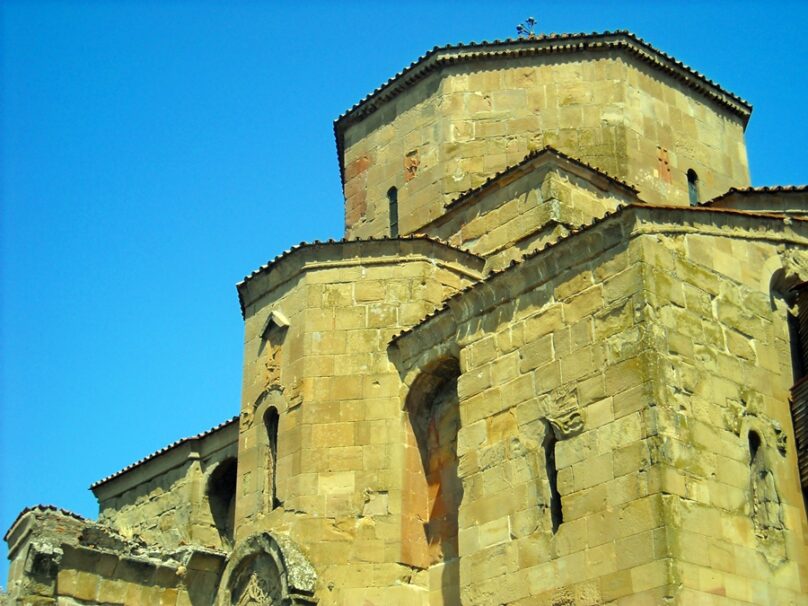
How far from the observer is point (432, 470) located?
1723 centimetres

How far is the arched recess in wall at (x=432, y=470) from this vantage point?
54.7 feet

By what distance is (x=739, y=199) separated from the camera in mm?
18031

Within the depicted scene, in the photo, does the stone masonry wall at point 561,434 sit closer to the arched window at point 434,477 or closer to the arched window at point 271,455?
the arched window at point 434,477

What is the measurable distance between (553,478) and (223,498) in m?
8.91

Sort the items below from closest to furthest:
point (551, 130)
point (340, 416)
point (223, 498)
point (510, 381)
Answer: point (510, 381) < point (340, 416) < point (551, 130) < point (223, 498)

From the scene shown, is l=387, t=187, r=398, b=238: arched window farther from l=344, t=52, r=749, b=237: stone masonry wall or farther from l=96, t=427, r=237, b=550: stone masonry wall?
l=96, t=427, r=237, b=550: stone masonry wall

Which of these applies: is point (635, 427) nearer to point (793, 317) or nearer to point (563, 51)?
point (793, 317)

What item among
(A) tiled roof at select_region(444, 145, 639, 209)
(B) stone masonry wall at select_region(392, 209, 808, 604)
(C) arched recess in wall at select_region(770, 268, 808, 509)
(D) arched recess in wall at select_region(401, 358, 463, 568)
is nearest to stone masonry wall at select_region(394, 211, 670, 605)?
(B) stone masonry wall at select_region(392, 209, 808, 604)

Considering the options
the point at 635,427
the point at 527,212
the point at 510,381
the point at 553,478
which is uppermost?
the point at 527,212

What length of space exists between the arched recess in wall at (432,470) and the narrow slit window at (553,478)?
2.02 meters

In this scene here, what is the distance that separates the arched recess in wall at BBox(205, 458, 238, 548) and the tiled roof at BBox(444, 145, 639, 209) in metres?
5.79

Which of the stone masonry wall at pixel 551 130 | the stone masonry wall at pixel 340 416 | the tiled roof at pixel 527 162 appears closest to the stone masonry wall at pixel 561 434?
the stone masonry wall at pixel 340 416

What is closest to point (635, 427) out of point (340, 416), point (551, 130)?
point (340, 416)

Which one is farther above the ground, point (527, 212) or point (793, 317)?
point (527, 212)
